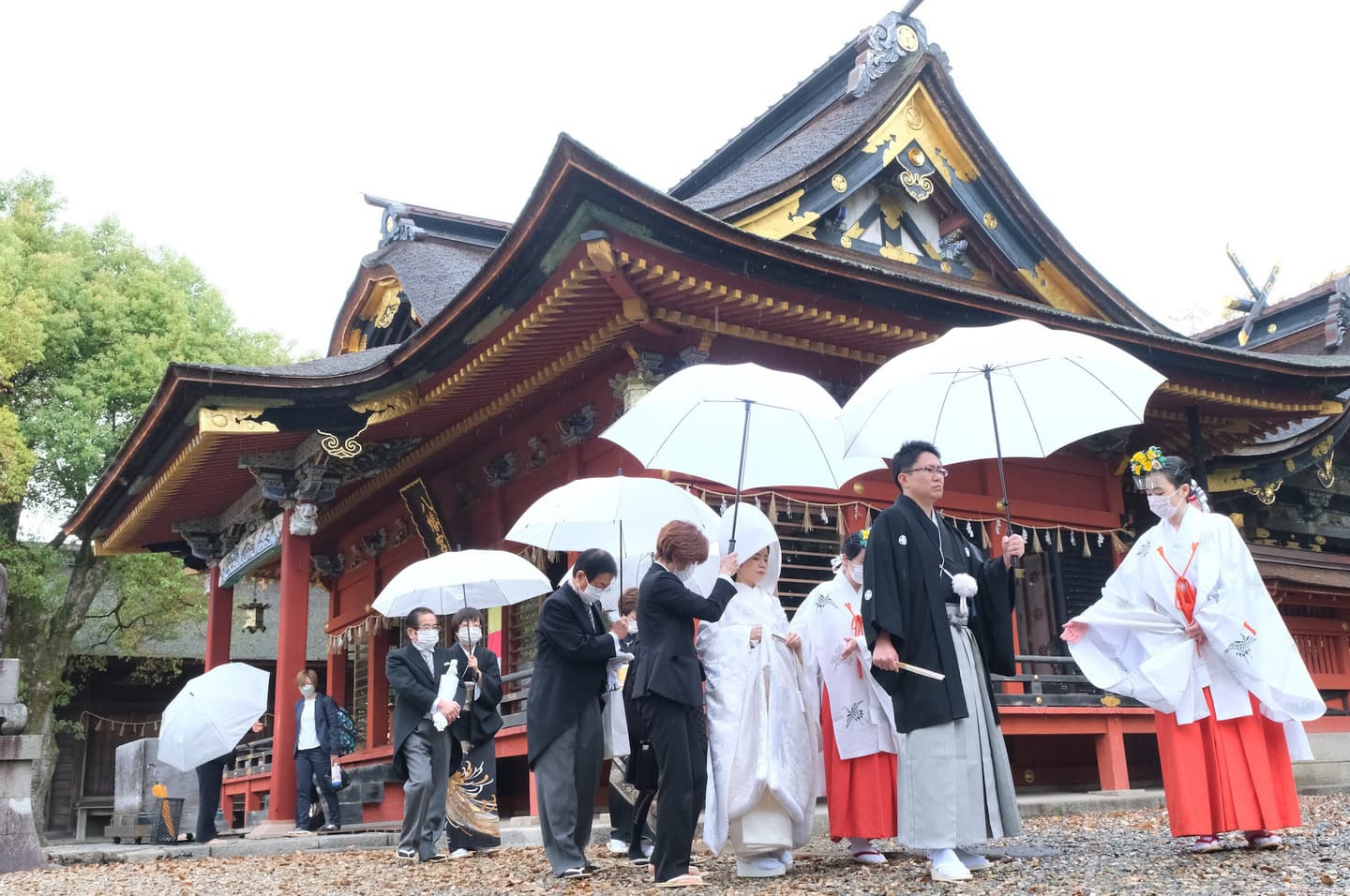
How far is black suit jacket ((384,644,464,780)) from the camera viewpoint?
7477mm

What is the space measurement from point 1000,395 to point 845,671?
166 cm

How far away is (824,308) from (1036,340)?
382 centimetres

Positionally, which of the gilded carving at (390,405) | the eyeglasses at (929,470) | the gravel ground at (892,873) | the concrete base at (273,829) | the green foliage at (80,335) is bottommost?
the concrete base at (273,829)

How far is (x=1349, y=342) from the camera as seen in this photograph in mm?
16094

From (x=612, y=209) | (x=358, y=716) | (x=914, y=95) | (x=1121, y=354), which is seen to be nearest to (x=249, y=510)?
(x=358, y=716)

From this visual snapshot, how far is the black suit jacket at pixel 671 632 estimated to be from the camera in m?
5.12

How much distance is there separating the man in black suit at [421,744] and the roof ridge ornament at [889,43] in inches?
320

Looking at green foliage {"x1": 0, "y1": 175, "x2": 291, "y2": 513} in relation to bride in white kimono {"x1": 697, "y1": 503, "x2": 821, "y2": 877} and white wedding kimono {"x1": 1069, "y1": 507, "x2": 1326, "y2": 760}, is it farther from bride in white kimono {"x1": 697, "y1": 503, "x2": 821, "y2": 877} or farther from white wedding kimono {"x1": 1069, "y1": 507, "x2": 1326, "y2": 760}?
white wedding kimono {"x1": 1069, "y1": 507, "x2": 1326, "y2": 760}

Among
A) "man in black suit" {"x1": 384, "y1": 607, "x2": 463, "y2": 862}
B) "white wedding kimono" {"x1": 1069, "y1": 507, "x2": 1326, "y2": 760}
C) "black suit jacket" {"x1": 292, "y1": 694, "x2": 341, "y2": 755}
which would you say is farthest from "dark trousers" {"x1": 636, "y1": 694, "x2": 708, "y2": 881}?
"black suit jacket" {"x1": 292, "y1": 694, "x2": 341, "y2": 755}

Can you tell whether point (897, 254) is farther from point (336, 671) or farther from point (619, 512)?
point (336, 671)

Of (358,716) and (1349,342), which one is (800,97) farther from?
(358,716)

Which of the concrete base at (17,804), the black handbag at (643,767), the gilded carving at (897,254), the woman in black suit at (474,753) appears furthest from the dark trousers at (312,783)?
the gilded carving at (897,254)

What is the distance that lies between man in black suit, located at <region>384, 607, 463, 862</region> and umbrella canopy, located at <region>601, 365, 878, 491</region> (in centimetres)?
212

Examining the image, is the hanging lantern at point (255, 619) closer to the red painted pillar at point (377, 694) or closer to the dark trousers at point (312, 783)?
the red painted pillar at point (377, 694)
